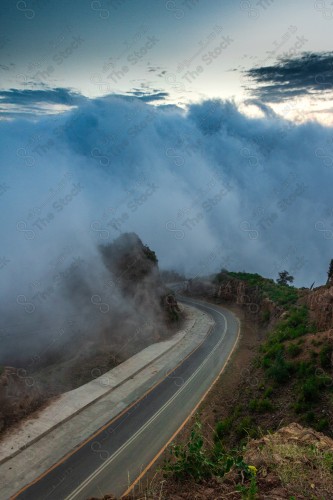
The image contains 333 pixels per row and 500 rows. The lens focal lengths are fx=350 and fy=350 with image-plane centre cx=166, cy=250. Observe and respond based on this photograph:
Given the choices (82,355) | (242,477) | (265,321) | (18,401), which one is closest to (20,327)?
(82,355)

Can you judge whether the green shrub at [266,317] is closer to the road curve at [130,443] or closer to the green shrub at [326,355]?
the road curve at [130,443]

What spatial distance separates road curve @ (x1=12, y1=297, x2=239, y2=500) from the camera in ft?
49.5

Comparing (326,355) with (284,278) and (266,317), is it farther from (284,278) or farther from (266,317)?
(284,278)

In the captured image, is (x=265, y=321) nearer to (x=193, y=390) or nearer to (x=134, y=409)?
(x=193, y=390)

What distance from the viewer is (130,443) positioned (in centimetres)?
1841

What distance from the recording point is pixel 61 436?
18969 millimetres

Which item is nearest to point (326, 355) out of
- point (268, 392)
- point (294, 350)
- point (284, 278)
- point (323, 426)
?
point (294, 350)

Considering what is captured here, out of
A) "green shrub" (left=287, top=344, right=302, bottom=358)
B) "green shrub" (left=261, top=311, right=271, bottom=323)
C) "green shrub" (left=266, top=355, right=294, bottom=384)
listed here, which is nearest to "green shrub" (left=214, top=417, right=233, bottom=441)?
"green shrub" (left=266, top=355, right=294, bottom=384)

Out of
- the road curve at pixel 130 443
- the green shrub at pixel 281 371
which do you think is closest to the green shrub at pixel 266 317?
the road curve at pixel 130 443

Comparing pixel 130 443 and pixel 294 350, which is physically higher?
pixel 294 350

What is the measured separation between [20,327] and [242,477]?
3220 cm

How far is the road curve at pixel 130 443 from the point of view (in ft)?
49.5

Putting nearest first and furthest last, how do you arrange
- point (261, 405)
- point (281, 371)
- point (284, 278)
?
1. point (261, 405)
2. point (281, 371)
3. point (284, 278)

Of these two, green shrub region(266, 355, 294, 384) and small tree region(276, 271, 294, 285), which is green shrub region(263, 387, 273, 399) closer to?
green shrub region(266, 355, 294, 384)
